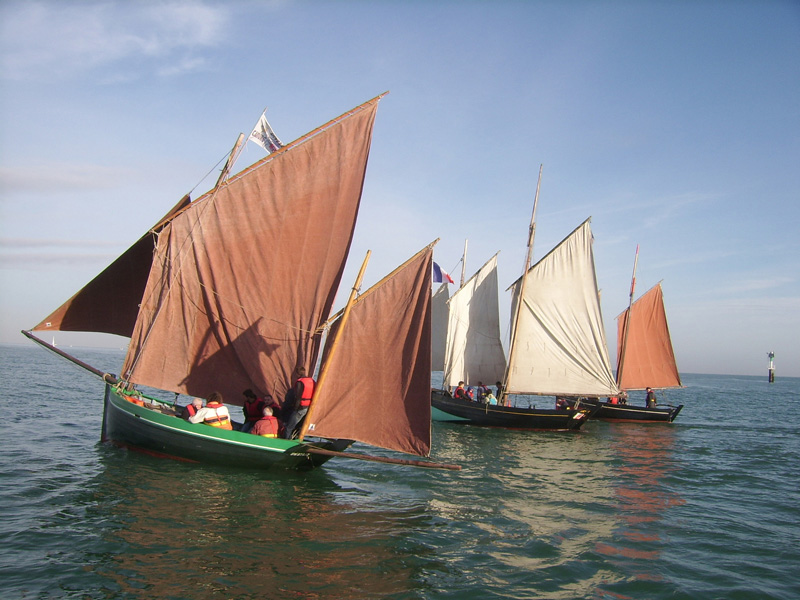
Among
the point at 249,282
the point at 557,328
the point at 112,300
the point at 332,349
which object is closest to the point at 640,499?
the point at 332,349

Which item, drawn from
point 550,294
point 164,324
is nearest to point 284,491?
point 164,324

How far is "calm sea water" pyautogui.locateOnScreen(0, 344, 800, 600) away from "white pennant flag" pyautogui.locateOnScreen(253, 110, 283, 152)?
31.2 feet

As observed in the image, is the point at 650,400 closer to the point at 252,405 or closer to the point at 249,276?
the point at 252,405

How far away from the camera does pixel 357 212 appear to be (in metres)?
16.6

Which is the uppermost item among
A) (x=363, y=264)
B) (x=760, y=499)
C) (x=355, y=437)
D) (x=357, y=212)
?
(x=357, y=212)

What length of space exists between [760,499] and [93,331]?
20.9 meters

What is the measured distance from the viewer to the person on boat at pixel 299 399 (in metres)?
15.1

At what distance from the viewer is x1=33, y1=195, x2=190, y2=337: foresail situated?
57.6 feet

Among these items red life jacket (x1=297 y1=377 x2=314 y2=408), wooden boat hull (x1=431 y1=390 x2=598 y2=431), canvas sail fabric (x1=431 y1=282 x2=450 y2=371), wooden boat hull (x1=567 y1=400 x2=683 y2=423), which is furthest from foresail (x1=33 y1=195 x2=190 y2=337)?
wooden boat hull (x1=567 y1=400 x2=683 y2=423)

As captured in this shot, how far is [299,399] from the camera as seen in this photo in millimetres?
15180

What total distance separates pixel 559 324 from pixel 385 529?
23.0m

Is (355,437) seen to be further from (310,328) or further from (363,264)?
(363,264)

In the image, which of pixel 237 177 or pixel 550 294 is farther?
pixel 550 294

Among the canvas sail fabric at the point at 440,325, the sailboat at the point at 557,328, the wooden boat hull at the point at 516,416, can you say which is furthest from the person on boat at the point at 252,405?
the canvas sail fabric at the point at 440,325
